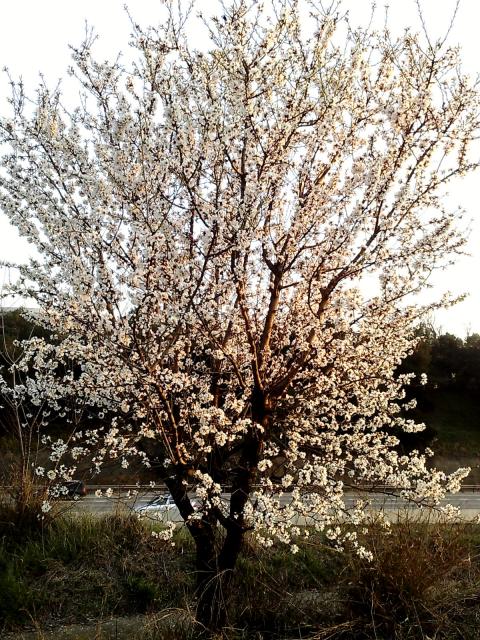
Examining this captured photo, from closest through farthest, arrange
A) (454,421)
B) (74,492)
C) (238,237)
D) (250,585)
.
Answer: (238,237), (250,585), (74,492), (454,421)

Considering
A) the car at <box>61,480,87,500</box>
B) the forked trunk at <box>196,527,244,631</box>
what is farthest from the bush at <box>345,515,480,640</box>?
the car at <box>61,480,87,500</box>

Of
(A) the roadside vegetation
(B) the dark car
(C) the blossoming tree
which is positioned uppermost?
(C) the blossoming tree

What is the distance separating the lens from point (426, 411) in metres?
22.5

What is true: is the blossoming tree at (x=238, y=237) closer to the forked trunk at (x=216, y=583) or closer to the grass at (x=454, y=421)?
the forked trunk at (x=216, y=583)

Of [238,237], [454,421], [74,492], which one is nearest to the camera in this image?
[238,237]

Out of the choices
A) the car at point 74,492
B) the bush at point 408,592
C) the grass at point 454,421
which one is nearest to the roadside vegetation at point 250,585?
the bush at point 408,592

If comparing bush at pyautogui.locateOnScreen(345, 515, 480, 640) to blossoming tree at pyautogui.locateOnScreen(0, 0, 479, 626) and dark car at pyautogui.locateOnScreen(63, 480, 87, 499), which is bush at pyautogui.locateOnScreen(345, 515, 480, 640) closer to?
blossoming tree at pyautogui.locateOnScreen(0, 0, 479, 626)

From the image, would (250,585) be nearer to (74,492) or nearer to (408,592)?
(408,592)

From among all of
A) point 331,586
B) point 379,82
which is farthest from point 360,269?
point 331,586

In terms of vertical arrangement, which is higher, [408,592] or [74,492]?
[74,492]

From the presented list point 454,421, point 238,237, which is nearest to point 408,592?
point 238,237

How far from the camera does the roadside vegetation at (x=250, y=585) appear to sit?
472 centimetres

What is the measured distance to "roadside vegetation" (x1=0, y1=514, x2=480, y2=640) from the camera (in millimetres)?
4719

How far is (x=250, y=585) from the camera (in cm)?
566
